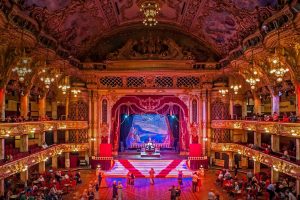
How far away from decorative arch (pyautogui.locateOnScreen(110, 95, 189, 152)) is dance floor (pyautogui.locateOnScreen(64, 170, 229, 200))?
213 inches

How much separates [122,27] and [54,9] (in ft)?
30.5

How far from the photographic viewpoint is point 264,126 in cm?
2047

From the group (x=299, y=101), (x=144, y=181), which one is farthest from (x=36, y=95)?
(x=299, y=101)

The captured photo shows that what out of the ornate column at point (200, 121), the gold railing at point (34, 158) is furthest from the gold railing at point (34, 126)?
the ornate column at point (200, 121)

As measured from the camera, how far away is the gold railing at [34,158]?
1610cm

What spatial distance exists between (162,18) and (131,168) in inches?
475

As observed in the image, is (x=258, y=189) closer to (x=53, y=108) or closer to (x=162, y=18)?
(x=162, y=18)

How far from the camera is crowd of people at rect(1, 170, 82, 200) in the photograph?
657 inches

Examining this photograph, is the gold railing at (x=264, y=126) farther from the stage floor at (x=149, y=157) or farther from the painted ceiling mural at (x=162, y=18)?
the painted ceiling mural at (x=162, y=18)

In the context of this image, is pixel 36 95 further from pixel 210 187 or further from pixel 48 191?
pixel 210 187

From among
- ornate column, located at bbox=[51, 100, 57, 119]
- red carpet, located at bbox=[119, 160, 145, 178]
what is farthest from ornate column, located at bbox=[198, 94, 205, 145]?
ornate column, located at bbox=[51, 100, 57, 119]

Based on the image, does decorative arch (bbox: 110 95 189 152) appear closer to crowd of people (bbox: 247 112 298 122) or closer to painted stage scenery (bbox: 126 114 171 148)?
painted stage scenery (bbox: 126 114 171 148)

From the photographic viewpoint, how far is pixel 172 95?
29031 mm

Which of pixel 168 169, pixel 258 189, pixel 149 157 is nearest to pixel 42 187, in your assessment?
pixel 168 169
